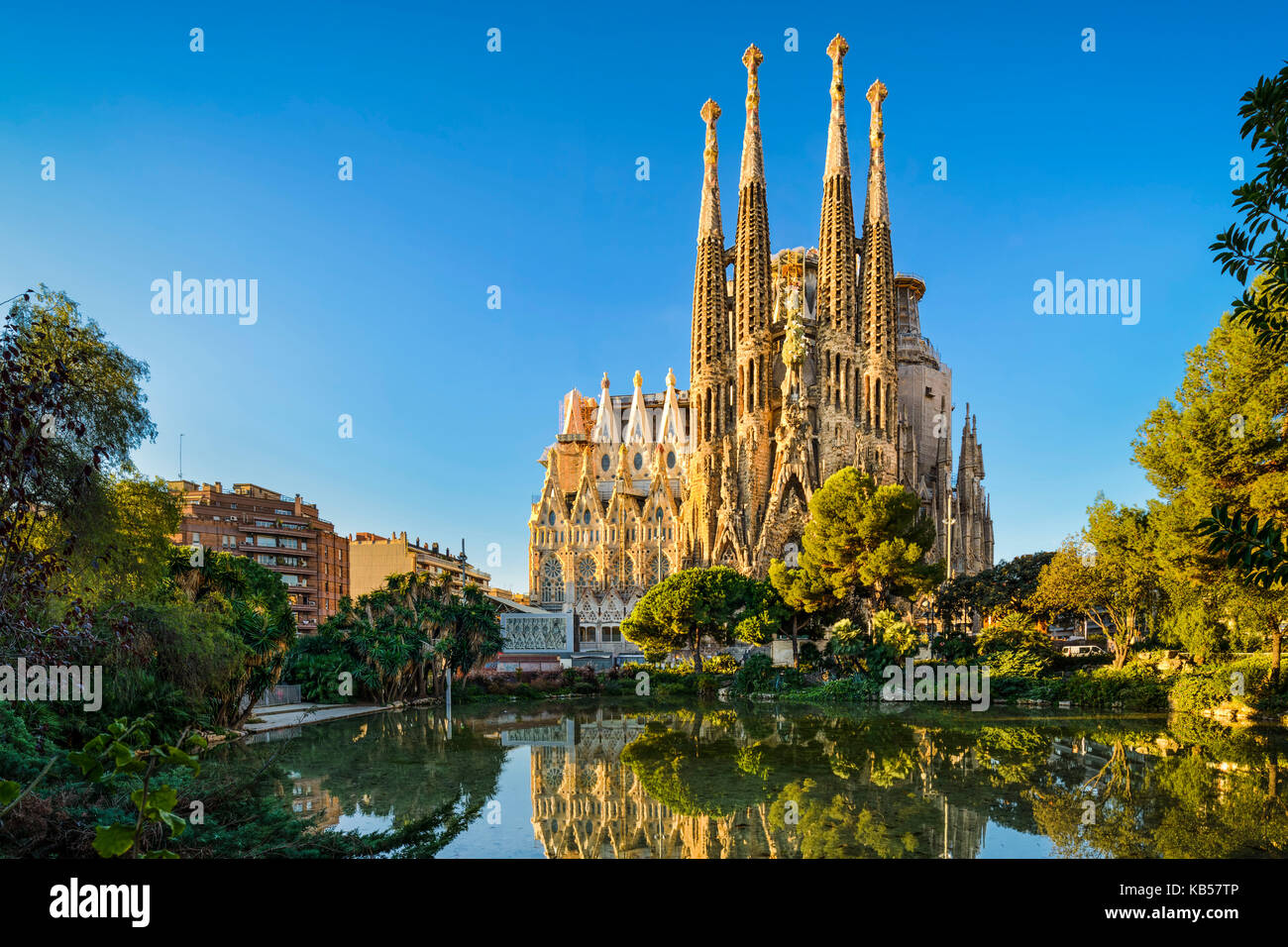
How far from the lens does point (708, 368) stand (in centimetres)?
5947

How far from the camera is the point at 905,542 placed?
114ft

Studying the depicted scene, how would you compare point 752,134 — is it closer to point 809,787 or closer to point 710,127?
point 710,127

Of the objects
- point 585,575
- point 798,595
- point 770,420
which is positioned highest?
point 770,420

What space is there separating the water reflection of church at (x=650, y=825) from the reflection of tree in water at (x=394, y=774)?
117 cm

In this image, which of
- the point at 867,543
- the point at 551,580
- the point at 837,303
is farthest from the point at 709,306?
the point at 867,543

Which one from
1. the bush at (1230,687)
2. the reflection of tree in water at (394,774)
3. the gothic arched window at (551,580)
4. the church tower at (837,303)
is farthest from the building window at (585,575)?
the bush at (1230,687)

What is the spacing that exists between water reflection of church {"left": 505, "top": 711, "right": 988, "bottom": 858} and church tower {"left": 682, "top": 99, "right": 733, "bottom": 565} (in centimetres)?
4148

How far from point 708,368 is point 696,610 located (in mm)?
26824

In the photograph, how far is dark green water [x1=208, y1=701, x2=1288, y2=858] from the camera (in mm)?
9695

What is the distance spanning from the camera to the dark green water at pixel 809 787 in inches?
382

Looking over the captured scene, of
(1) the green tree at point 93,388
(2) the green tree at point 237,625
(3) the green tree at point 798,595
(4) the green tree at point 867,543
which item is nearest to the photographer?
(1) the green tree at point 93,388

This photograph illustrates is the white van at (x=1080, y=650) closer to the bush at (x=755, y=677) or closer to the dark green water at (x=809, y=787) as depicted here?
the bush at (x=755, y=677)

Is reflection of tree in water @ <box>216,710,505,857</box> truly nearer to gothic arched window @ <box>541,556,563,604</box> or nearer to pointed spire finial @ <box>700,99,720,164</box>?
gothic arched window @ <box>541,556,563,604</box>
